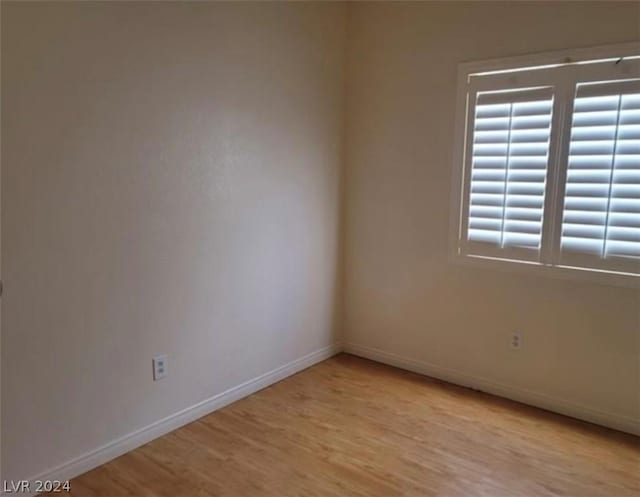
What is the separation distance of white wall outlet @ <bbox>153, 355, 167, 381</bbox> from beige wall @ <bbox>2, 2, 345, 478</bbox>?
3 cm

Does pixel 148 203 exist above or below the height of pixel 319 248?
above

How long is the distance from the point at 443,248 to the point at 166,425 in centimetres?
195

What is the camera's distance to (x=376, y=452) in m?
2.29

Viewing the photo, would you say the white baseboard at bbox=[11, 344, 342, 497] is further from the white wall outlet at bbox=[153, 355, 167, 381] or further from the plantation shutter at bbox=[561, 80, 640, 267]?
the plantation shutter at bbox=[561, 80, 640, 267]

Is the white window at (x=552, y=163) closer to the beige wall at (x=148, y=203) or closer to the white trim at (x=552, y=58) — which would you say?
the white trim at (x=552, y=58)

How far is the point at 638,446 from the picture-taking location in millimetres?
2406

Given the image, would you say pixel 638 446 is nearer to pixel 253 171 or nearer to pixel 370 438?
pixel 370 438

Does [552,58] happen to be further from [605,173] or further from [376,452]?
[376,452]

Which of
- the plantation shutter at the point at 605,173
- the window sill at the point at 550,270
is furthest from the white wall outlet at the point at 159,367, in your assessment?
the plantation shutter at the point at 605,173

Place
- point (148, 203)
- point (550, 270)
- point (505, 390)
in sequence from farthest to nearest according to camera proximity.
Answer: point (505, 390), point (550, 270), point (148, 203)

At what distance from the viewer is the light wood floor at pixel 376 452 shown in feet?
6.70

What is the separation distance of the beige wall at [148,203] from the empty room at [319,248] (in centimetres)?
1

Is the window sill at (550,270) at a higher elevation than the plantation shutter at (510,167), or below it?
below

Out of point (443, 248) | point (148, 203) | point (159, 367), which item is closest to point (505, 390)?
point (443, 248)
